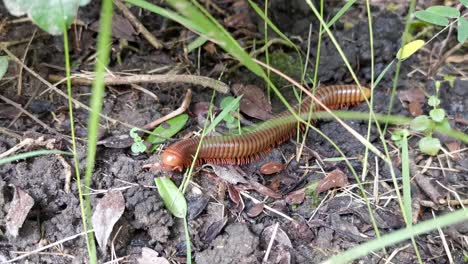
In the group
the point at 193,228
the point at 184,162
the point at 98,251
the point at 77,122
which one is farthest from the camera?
the point at 77,122

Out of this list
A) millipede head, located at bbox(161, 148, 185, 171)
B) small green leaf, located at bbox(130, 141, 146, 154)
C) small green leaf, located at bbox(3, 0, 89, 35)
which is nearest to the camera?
small green leaf, located at bbox(3, 0, 89, 35)

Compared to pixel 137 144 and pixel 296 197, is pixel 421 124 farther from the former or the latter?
pixel 137 144

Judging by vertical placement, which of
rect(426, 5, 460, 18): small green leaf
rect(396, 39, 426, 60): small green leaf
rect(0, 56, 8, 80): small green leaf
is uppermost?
rect(426, 5, 460, 18): small green leaf

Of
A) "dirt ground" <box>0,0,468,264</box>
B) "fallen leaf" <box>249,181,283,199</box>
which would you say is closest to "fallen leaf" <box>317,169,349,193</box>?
"dirt ground" <box>0,0,468,264</box>

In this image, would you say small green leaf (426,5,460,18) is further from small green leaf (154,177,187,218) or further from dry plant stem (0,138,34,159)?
dry plant stem (0,138,34,159)

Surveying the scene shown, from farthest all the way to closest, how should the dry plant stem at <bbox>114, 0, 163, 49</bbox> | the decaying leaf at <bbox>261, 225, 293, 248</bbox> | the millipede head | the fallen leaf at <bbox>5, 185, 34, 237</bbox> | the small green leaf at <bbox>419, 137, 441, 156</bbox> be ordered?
the dry plant stem at <bbox>114, 0, 163, 49</bbox>
the small green leaf at <bbox>419, 137, 441, 156</bbox>
the millipede head
the decaying leaf at <bbox>261, 225, 293, 248</bbox>
the fallen leaf at <bbox>5, 185, 34, 237</bbox>

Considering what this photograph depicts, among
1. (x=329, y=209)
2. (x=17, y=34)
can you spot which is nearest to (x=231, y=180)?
(x=329, y=209)

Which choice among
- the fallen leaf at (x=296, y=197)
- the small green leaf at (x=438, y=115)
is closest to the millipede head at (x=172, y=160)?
the fallen leaf at (x=296, y=197)

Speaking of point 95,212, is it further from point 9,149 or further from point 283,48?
point 283,48
